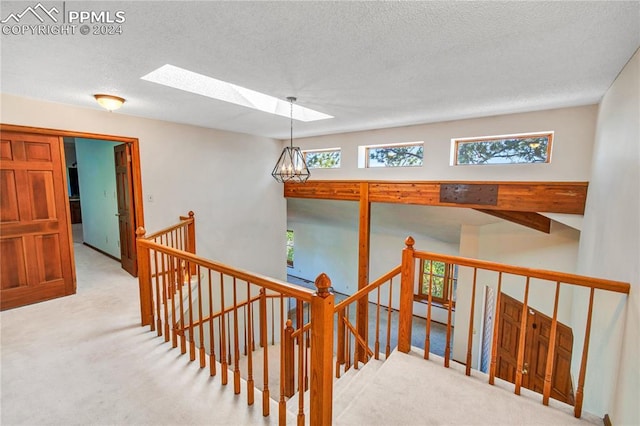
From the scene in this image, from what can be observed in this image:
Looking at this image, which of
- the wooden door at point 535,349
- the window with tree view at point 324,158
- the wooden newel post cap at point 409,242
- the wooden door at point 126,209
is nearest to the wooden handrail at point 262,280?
the wooden newel post cap at point 409,242

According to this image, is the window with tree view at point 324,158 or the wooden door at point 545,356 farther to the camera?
the window with tree view at point 324,158

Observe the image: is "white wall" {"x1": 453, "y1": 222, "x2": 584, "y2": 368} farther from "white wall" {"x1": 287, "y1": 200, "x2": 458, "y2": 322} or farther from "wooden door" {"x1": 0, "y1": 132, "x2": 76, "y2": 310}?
"wooden door" {"x1": 0, "y1": 132, "x2": 76, "y2": 310}

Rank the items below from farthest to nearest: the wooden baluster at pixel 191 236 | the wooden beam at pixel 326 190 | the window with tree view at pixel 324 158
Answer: the window with tree view at pixel 324 158 < the wooden beam at pixel 326 190 < the wooden baluster at pixel 191 236

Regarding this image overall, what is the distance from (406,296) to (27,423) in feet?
8.65

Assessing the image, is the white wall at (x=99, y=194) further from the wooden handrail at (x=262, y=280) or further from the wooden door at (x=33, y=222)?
the wooden handrail at (x=262, y=280)

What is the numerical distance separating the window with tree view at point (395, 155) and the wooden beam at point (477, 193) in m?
0.34

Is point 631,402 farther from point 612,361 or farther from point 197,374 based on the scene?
point 197,374

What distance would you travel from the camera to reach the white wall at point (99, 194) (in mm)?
4898

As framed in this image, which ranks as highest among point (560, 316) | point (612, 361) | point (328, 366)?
point (328, 366)

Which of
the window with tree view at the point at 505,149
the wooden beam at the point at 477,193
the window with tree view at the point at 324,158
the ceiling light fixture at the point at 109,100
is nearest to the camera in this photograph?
the ceiling light fixture at the point at 109,100

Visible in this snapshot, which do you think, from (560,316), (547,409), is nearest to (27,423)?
(547,409)

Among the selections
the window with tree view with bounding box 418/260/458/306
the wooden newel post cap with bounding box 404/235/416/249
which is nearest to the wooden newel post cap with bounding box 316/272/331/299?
the wooden newel post cap with bounding box 404/235/416/249

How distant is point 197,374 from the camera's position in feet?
7.13

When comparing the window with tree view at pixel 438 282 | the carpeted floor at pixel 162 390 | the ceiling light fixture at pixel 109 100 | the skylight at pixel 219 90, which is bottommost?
the window with tree view at pixel 438 282
